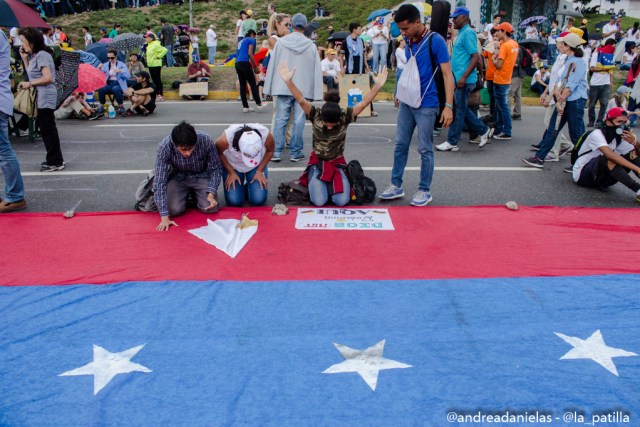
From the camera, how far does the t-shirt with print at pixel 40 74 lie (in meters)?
6.24

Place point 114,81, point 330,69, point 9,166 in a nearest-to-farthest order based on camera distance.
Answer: point 9,166 → point 114,81 → point 330,69

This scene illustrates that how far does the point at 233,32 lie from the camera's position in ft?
85.8

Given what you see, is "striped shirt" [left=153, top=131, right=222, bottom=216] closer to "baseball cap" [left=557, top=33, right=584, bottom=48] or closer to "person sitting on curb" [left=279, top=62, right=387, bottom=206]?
"person sitting on curb" [left=279, top=62, right=387, bottom=206]

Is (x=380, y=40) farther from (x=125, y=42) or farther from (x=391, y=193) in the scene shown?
(x=391, y=193)

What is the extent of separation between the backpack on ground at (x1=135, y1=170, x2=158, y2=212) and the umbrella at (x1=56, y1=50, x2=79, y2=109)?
13.6 ft

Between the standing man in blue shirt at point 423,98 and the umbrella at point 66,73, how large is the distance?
19.4 feet

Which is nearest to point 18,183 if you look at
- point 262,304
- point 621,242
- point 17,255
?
point 17,255

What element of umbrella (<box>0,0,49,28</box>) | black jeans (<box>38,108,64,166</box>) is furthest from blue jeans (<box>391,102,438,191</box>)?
umbrella (<box>0,0,49,28</box>)

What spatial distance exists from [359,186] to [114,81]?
8.29m

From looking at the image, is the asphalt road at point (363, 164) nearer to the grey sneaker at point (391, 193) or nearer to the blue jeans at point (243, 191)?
→ the grey sneaker at point (391, 193)

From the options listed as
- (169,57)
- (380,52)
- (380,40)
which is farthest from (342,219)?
(169,57)

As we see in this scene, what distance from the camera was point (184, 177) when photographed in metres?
5.39

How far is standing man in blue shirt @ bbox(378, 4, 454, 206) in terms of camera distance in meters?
5.13

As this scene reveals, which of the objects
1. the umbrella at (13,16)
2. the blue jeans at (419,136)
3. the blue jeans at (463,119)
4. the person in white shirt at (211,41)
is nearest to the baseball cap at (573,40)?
the blue jeans at (463,119)
